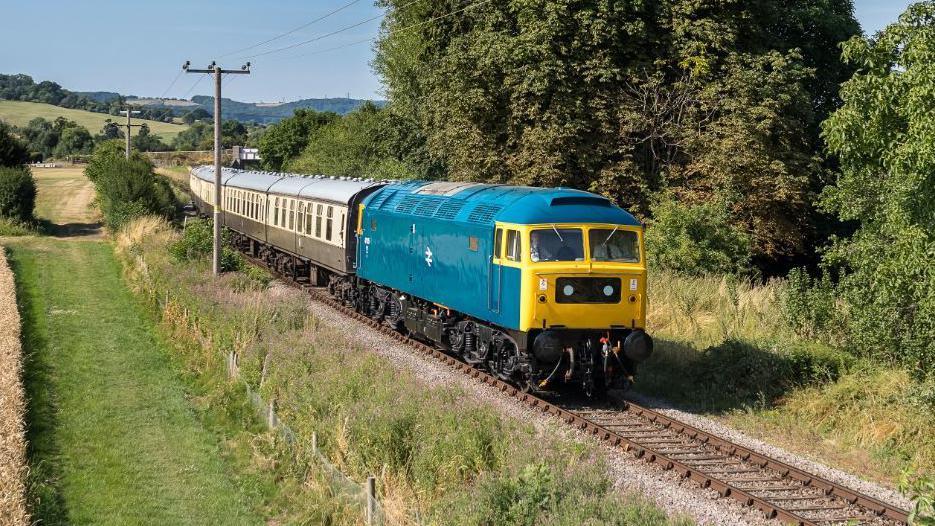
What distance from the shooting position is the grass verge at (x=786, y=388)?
43.8 ft

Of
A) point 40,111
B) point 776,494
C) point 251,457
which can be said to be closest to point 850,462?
point 776,494

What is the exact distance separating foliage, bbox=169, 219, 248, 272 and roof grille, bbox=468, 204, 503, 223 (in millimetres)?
14424

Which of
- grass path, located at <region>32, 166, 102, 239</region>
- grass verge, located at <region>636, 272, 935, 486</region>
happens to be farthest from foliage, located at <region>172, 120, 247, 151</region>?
grass verge, located at <region>636, 272, 935, 486</region>

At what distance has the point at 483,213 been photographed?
16.8 meters

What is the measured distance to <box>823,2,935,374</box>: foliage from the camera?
13.2 meters

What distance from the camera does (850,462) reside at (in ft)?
43.0

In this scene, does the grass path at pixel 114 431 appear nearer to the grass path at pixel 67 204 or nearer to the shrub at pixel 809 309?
the shrub at pixel 809 309

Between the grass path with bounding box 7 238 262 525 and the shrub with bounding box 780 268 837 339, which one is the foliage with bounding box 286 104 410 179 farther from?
the shrub with bounding box 780 268 837 339

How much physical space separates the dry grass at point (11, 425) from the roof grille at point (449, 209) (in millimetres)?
8116

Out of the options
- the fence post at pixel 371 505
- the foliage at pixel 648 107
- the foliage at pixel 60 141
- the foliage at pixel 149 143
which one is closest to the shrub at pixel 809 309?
the foliage at pixel 648 107

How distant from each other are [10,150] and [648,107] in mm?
37360

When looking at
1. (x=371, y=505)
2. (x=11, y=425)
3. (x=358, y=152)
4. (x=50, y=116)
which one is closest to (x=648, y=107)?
(x=11, y=425)

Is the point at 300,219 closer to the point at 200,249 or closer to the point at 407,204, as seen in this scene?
the point at 200,249

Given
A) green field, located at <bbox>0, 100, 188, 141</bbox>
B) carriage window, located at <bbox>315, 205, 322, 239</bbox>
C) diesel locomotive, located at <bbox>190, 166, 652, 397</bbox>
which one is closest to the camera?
A: diesel locomotive, located at <bbox>190, 166, 652, 397</bbox>
